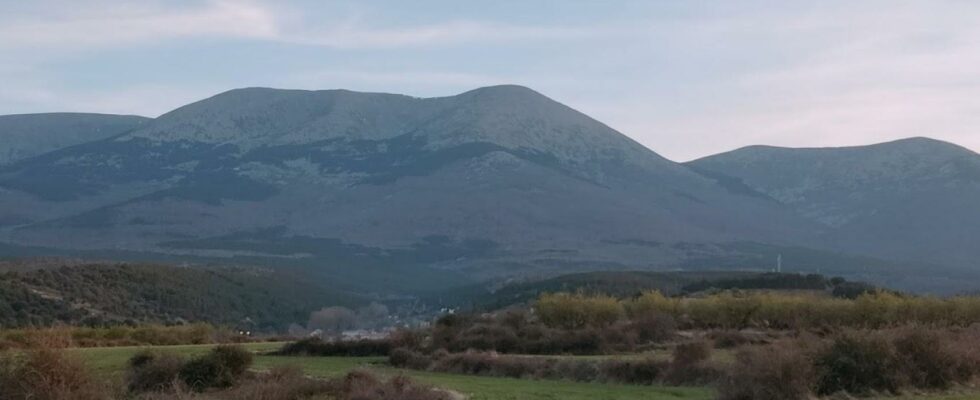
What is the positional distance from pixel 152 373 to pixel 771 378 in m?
14.9

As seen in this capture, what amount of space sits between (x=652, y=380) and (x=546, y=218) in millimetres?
150216

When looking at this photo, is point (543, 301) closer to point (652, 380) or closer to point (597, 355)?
point (597, 355)

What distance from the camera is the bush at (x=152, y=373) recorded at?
100ft

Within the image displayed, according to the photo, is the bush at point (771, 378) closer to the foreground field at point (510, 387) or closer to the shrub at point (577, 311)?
the foreground field at point (510, 387)

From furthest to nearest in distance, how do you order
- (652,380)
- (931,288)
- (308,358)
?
(931,288) < (308,358) < (652,380)

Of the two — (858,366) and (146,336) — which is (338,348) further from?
(858,366)

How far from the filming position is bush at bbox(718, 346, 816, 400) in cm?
3262

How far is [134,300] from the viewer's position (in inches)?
3435

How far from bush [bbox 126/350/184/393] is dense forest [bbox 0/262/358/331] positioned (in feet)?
114

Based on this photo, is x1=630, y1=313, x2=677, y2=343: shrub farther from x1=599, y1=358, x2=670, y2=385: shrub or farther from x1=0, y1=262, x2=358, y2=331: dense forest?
x1=0, y1=262, x2=358, y2=331: dense forest

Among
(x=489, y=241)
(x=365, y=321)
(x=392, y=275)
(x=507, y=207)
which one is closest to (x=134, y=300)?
(x=365, y=321)

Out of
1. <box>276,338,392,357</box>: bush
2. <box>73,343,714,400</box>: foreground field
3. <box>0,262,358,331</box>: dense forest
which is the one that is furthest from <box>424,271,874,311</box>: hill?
<box>73,343,714,400</box>: foreground field

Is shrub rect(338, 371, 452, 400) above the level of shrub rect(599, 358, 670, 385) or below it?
above

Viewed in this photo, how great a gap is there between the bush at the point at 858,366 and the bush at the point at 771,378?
1.80 metres
